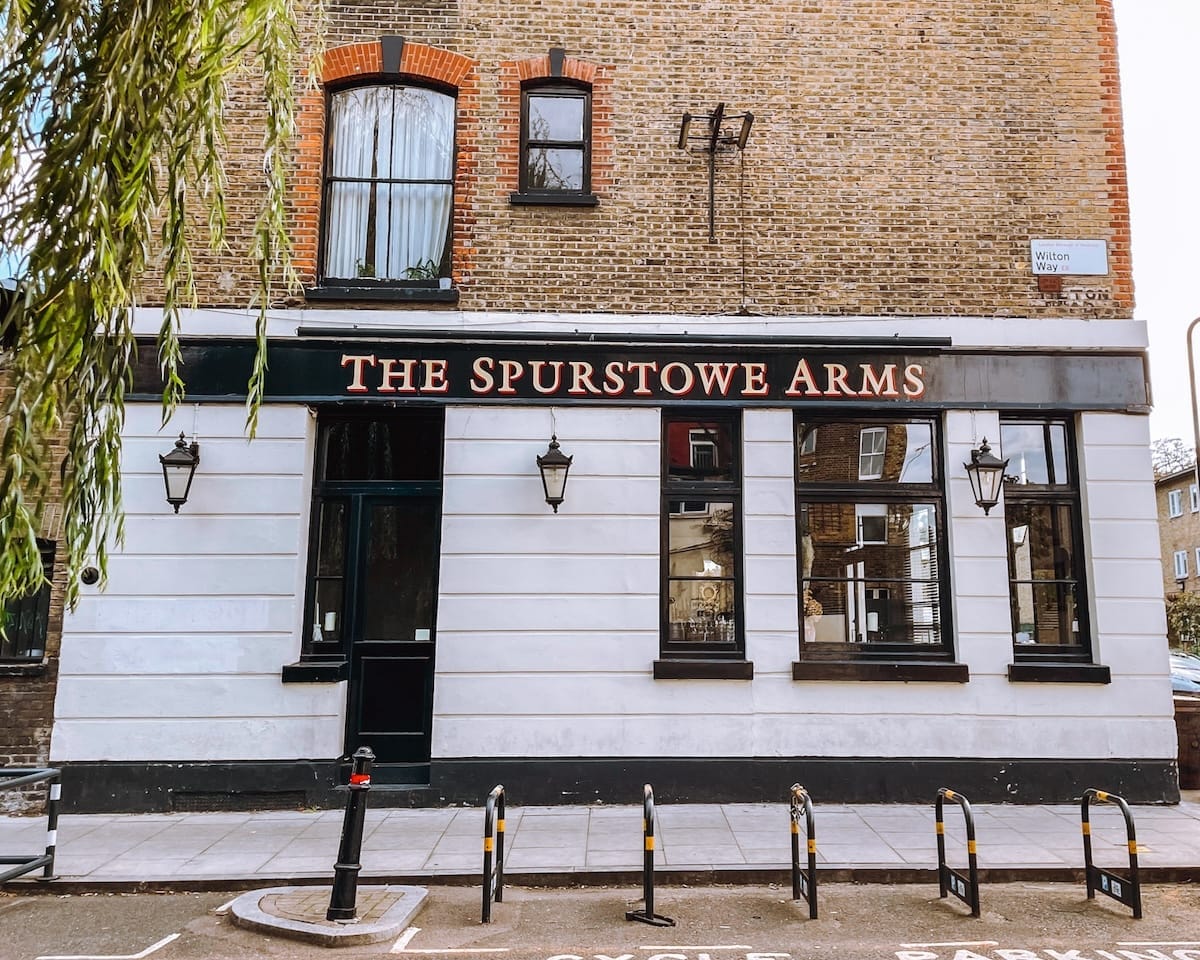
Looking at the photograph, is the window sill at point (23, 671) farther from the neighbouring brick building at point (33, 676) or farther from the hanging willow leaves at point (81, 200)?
the hanging willow leaves at point (81, 200)

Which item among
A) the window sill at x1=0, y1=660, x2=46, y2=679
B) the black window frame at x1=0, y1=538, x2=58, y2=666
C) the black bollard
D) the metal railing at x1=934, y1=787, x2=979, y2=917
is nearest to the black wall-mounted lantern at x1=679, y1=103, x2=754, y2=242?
the metal railing at x1=934, y1=787, x2=979, y2=917

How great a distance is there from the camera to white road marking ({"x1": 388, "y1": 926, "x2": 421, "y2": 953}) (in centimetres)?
527

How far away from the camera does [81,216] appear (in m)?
4.54

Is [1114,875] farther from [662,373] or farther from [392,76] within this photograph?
[392,76]

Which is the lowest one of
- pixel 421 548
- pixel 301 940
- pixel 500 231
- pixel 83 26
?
pixel 301 940

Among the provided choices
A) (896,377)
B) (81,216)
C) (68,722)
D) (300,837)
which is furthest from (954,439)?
(68,722)

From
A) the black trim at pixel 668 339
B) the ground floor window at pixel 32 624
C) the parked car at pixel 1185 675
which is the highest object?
the black trim at pixel 668 339

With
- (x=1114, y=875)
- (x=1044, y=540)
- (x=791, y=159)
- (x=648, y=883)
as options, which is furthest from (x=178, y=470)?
(x=1044, y=540)

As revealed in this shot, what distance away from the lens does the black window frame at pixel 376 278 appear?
9.31 m

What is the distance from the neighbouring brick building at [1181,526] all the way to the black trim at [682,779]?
36342 millimetres

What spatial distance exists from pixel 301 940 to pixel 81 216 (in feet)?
14.2

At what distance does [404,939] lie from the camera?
541 cm

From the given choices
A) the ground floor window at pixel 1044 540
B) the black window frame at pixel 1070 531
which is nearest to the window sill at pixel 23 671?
the black window frame at pixel 1070 531

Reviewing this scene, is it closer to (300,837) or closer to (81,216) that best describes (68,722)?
(300,837)
